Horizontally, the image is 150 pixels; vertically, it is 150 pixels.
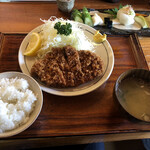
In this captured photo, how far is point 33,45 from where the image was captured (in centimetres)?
183

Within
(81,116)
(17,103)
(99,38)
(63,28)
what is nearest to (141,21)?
(99,38)

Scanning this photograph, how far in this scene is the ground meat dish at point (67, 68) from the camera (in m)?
1.54

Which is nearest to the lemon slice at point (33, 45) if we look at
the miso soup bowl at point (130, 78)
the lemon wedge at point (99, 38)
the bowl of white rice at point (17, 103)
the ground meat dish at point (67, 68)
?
the ground meat dish at point (67, 68)

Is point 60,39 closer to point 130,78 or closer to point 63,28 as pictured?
point 63,28

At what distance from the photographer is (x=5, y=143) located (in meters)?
1.30

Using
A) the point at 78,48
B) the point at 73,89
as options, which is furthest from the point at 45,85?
the point at 78,48

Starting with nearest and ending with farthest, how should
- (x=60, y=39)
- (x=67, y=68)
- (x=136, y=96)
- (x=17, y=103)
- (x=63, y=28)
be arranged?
(x=17, y=103) < (x=136, y=96) < (x=67, y=68) < (x=63, y=28) < (x=60, y=39)

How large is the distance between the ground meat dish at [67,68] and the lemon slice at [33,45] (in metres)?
0.17

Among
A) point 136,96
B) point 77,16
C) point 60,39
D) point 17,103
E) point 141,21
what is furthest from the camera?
point 141,21

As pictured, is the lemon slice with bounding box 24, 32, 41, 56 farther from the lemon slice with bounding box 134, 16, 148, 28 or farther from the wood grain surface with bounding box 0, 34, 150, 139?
the lemon slice with bounding box 134, 16, 148, 28

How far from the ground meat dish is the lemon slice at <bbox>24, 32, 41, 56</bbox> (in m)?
0.17

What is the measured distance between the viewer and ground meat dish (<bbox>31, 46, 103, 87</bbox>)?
154 cm

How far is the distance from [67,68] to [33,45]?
0.53 metres

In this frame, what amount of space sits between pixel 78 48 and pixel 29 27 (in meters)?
0.88
